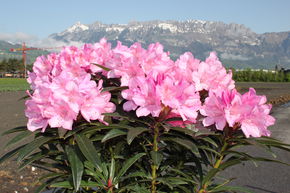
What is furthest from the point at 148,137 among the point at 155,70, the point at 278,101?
the point at 278,101

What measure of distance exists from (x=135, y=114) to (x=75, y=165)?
30 centimetres

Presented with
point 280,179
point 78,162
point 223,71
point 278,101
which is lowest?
→ point 278,101

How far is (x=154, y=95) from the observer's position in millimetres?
1205

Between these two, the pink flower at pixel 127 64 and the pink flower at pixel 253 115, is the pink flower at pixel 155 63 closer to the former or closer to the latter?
the pink flower at pixel 127 64

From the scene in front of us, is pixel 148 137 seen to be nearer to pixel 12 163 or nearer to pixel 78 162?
pixel 78 162

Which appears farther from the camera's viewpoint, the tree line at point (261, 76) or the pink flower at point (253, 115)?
the tree line at point (261, 76)

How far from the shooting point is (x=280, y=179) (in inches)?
161

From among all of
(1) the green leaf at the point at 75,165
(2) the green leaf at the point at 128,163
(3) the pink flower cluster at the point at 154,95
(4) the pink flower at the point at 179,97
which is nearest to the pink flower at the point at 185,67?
(3) the pink flower cluster at the point at 154,95

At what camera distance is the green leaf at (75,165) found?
117 centimetres

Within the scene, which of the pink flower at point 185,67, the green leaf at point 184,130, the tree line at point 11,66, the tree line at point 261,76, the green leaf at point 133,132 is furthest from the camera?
the tree line at point 11,66

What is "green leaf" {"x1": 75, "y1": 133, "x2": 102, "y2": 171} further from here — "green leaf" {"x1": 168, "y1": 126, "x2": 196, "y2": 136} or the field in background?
the field in background

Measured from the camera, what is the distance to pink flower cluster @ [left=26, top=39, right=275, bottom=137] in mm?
1193

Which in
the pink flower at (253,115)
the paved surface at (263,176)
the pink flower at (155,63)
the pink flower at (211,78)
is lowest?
the paved surface at (263,176)

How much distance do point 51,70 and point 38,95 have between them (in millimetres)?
406
